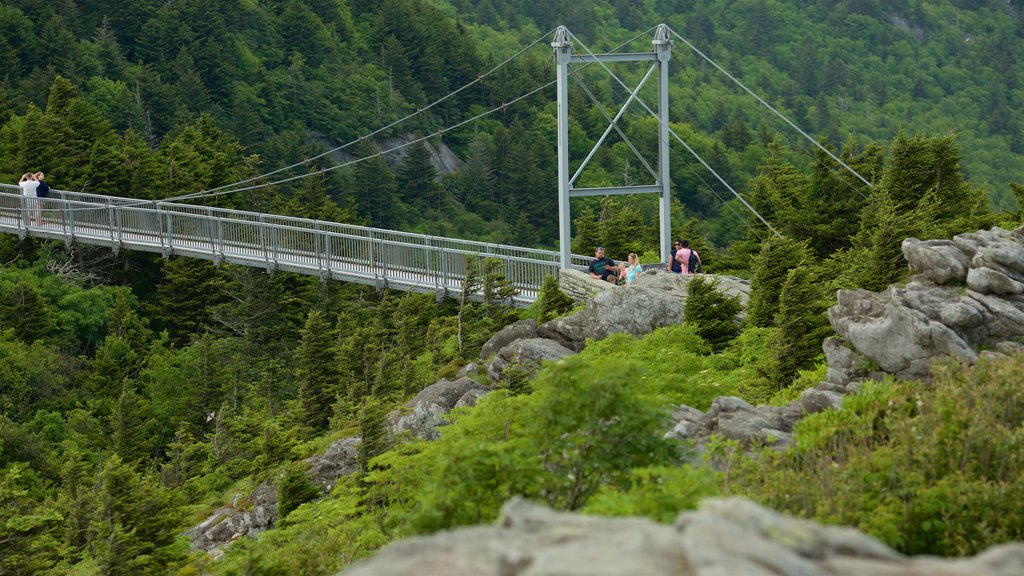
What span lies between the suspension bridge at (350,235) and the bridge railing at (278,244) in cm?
2

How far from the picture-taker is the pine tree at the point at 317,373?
25.1 metres

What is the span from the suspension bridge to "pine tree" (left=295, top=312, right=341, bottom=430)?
1.23 meters

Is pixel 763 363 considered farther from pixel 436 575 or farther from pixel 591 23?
pixel 591 23

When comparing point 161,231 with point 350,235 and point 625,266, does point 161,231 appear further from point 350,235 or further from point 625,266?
point 625,266

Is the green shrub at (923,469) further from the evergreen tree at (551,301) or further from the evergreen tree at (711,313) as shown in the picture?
the evergreen tree at (551,301)

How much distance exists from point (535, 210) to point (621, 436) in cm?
5434

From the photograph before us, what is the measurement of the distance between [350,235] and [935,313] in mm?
15035

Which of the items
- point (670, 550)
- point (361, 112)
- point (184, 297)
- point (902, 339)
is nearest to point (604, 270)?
point (902, 339)

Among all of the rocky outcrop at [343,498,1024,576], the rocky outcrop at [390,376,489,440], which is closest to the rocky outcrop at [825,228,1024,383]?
the rocky outcrop at [390,376,489,440]

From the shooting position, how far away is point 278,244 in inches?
1098

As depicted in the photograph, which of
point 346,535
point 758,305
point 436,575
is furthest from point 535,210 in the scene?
point 436,575

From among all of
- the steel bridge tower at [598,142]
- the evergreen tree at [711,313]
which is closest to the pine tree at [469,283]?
the steel bridge tower at [598,142]

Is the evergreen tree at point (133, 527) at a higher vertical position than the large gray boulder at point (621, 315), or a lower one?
lower

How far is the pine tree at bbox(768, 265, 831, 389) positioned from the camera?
16.6 metres
